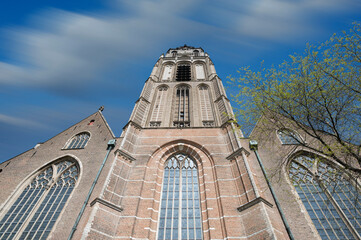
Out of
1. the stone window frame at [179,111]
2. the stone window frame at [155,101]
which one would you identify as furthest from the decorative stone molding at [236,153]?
the stone window frame at [155,101]

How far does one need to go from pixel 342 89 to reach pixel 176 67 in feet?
67.3

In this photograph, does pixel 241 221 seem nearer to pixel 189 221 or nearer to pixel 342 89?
pixel 189 221

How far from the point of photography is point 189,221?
8.61 m

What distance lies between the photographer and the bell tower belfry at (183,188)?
783 cm

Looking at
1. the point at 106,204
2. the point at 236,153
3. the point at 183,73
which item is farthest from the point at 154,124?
the point at 183,73

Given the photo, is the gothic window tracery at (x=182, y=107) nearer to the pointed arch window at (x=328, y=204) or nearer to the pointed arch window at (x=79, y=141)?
the pointed arch window at (x=79, y=141)

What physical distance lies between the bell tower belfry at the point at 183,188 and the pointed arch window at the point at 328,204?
5.68 ft

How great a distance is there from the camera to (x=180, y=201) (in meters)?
9.39

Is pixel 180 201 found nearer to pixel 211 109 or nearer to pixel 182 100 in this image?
pixel 211 109

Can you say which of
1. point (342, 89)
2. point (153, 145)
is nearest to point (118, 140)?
point (153, 145)

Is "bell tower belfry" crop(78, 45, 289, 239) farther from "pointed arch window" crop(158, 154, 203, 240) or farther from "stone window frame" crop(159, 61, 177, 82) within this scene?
"stone window frame" crop(159, 61, 177, 82)

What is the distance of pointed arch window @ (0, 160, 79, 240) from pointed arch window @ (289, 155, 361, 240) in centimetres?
1043

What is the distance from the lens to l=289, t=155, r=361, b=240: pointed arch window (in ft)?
25.8

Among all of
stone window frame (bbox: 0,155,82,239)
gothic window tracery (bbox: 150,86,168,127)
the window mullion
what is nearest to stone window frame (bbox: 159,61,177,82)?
gothic window tracery (bbox: 150,86,168,127)
